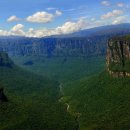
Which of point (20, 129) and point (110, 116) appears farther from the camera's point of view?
point (110, 116)

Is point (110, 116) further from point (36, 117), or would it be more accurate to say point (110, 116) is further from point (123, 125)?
point (36, 117)

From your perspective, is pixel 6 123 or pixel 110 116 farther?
pixel 110 116

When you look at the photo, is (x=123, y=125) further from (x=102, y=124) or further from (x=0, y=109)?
(x=0, y=109)

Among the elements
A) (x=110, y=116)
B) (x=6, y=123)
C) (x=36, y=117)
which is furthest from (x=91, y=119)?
(x=6, y=123)

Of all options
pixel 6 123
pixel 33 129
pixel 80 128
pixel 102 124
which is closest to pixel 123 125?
pixel 102 124

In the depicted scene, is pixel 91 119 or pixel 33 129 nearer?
pixel 33 129

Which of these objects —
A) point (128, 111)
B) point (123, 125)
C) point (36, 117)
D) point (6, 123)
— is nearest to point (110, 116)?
point (128, 111)

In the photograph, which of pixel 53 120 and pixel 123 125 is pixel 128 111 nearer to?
pixel 123 125

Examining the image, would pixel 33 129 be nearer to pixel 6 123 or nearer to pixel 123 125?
pixel 6 123
